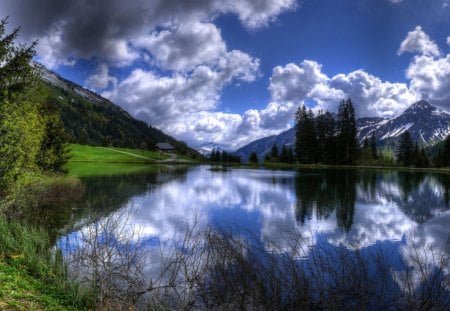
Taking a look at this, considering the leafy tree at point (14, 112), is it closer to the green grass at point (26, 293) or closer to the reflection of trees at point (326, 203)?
the green grass at point (26, 293)

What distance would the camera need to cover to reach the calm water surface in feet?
72.3

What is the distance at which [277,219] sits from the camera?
91.1 feet

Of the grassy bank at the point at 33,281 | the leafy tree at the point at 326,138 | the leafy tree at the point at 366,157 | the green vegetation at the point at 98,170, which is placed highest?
the leafy tree at the point at 326,138

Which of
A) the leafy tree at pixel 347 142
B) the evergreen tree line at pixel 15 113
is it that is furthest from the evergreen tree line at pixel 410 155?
the evergreen tree line at pixel 15 113

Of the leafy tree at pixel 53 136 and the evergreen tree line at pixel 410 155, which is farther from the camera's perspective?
the evergreen tree line at pixel 410 155

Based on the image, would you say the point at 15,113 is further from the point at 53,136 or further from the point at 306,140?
the point at 306,140

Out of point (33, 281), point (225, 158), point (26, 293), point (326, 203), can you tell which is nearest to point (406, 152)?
point (225, 158)

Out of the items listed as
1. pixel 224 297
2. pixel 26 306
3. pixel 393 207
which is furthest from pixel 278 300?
pixel 393 207

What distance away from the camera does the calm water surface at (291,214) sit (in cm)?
2205

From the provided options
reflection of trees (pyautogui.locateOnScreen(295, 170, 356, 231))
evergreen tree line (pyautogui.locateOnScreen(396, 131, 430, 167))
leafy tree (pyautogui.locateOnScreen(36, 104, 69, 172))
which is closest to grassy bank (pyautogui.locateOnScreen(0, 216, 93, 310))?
reflection of trees (pyautogui.locateOnScreen(295, 170, 356, 231))

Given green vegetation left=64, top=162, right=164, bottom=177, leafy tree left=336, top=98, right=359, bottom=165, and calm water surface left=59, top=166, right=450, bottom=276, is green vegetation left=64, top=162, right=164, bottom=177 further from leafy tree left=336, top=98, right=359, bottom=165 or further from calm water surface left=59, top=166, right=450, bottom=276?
leafy tree left=336, top=98, right=359, bottom=165

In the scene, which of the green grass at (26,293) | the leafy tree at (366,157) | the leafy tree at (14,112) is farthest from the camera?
the leafy tree at (366,157)

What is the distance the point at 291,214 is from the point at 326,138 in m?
104

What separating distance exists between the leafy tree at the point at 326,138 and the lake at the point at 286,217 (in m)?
78.4
